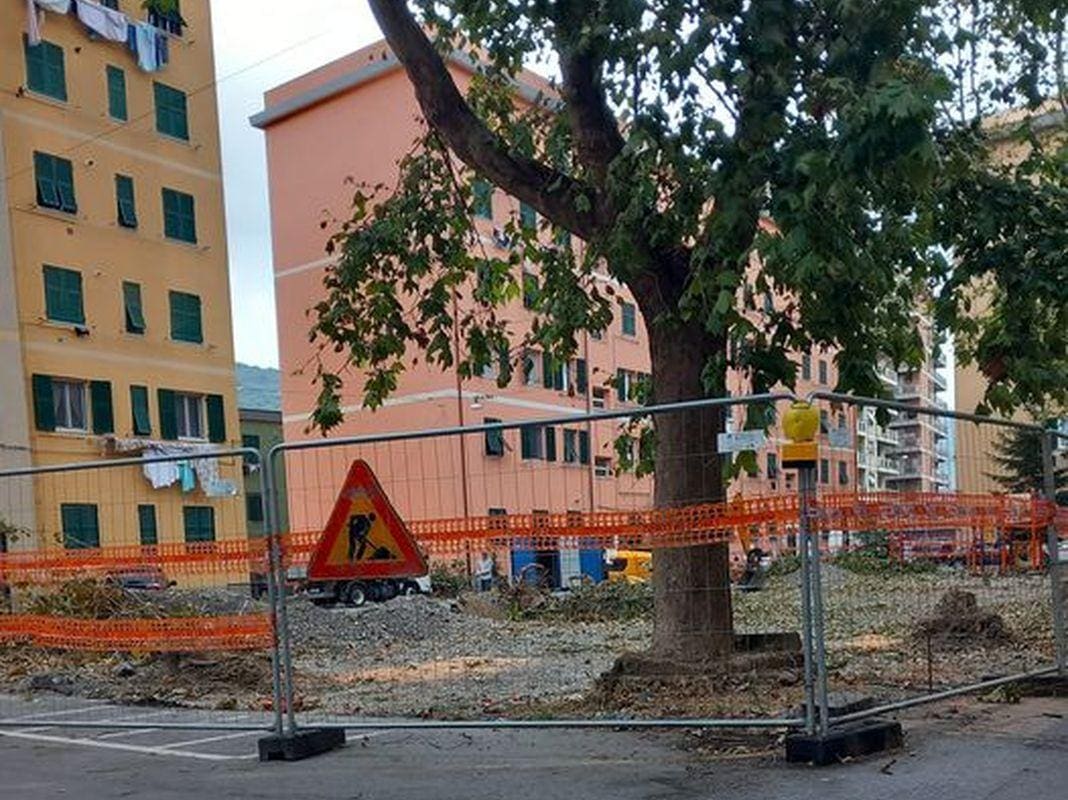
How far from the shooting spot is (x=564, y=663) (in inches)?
494

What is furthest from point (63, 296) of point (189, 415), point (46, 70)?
point (46, 70)

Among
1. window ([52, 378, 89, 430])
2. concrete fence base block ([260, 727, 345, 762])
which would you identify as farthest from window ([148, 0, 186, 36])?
concrete fence base block ([260, 727, 345, 762])

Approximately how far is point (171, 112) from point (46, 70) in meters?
4.74

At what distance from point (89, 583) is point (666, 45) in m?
6.55

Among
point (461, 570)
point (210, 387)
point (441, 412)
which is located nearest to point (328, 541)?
point (461, 570)

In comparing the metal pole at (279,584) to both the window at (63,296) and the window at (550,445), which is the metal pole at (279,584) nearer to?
the window at (550,445)

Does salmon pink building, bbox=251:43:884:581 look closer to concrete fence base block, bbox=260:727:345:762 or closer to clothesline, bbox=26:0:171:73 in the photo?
clothesline, bbox=26:0:171:73

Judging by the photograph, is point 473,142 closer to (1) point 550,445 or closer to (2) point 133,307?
(1) point 550,445

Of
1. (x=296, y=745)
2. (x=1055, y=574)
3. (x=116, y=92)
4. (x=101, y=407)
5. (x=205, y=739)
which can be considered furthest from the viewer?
(x=116, y=92)

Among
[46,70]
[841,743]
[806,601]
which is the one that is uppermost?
[46,70]

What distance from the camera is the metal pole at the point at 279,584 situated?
7410 mm

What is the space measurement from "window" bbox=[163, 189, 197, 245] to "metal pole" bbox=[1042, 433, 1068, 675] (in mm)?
33456

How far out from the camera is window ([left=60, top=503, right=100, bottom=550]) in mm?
10492

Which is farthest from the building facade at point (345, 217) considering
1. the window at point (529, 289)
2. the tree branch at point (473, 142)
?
the tree branch at point (473, 142)
